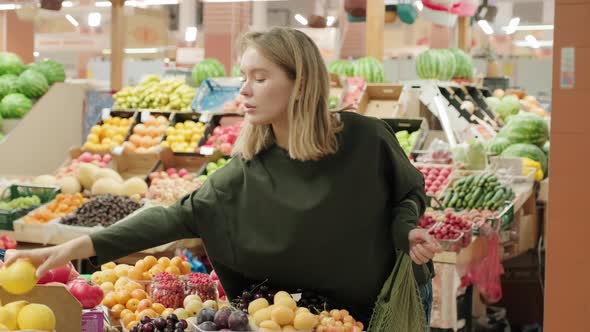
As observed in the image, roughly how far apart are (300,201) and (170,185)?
4152 millimetres

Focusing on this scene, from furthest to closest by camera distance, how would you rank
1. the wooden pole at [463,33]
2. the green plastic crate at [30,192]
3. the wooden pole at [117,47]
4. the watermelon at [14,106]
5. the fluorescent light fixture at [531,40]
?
the fluorescent light fixture at [531,40] < the wooden pole at [463,33] < the wooden pole at [117,47] < the watermelon at [14,106] < the green plastic crate at [30,192]

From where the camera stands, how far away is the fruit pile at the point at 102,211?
623 centimetres

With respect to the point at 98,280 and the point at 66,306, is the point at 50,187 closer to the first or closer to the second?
the point at 98,280

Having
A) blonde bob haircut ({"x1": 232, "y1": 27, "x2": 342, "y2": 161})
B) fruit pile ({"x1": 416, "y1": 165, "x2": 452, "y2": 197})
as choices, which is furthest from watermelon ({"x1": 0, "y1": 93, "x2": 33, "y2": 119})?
blonde bob haircut ({"x1": 232, "y1": 27, "x2": 342, "y2": 161})

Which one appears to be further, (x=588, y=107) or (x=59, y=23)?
(x=59, y=23)

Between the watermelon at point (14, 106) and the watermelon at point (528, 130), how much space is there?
4.37 metres

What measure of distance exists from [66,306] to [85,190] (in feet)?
15.9

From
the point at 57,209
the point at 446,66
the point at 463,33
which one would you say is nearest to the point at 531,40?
the point at 463,33

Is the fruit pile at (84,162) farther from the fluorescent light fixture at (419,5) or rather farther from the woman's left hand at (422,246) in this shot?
the woman's left hand at (422,246)

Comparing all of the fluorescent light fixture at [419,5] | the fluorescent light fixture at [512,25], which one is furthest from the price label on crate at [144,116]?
the fluorescent light fixture at [512,25]

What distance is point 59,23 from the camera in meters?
20.4

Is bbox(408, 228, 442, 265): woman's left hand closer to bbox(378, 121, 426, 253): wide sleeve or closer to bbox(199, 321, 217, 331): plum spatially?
bbox(378, 121, 426, 253): wide sleeve

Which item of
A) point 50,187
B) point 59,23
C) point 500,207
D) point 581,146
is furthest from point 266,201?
point 59,23

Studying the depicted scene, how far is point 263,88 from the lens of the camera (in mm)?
2775
